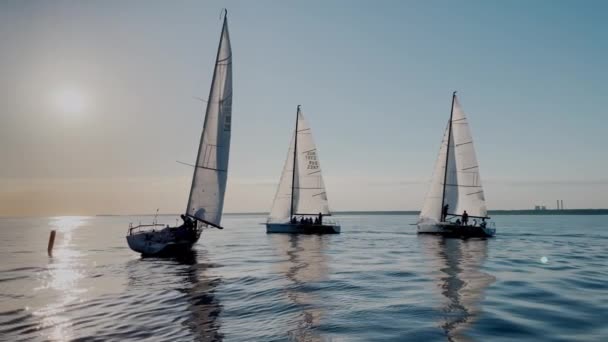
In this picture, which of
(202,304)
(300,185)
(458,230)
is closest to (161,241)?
(202,304)

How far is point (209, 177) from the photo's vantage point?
111 feet

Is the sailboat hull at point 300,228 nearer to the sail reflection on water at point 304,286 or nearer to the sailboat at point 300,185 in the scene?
the sailboat at point 300,185

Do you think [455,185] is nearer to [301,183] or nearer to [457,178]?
[457,178]

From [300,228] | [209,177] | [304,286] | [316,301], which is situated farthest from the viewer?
[300,228]

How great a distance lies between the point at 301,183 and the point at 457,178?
20689mm

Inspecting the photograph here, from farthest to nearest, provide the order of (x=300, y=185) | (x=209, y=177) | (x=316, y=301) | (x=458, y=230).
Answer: (x=300, y=185)
(x=458, y=230)
(x=209, y=177)
(x=316, y=301)

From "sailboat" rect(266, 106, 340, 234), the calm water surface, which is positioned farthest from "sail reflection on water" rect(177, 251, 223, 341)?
"sailboat" rect(266, 106, 340, 234)

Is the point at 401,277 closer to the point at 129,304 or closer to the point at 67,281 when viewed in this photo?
the point at 129,304

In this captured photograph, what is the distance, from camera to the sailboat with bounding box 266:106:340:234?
59.0 metres

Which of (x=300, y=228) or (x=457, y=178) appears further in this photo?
(x=300, y=228)

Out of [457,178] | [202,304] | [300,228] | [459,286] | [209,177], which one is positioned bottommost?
[202,304]

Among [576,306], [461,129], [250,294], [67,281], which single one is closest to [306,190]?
[461,129]

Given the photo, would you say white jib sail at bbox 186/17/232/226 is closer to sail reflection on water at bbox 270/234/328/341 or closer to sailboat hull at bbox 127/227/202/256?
sailboat hull at bbox 127/227/202/256

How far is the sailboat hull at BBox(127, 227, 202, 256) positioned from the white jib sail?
185 cm
